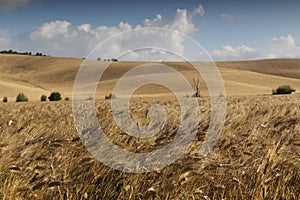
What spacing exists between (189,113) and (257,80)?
294ft

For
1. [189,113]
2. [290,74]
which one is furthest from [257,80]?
[189,113]

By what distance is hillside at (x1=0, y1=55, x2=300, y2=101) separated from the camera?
247ft

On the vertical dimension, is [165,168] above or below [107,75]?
below

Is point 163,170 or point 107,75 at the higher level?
point 107,75

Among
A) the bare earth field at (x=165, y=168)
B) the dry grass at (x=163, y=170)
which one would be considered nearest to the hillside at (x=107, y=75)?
the bare earth field at (x=165, y=168)

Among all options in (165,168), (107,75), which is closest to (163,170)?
(165,168)

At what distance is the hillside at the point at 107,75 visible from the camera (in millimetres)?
75188

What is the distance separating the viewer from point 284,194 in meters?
3.12

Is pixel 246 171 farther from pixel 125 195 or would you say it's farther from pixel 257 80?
pixel 257 80

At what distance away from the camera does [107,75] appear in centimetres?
9375

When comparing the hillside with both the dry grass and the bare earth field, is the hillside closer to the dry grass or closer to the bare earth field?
the bare earth field

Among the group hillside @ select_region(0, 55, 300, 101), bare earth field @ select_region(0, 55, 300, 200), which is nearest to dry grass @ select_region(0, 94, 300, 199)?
bare earth field @ select_region(0, 55, 300, 200)

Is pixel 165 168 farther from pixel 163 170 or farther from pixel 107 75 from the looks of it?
pixel 107 75

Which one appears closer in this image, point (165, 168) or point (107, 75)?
point (165, 168)
